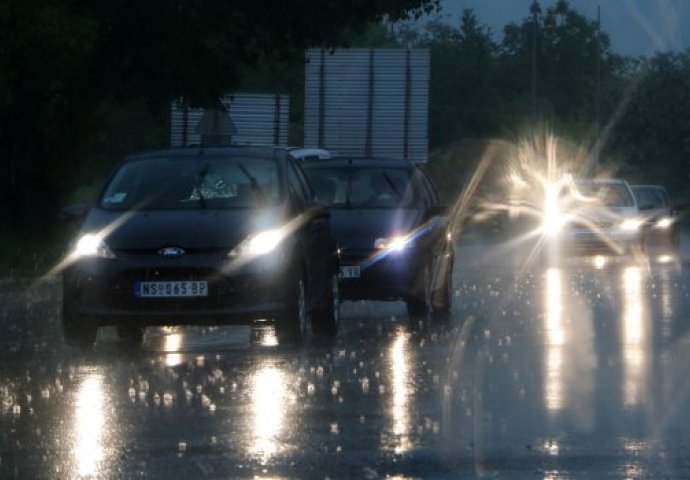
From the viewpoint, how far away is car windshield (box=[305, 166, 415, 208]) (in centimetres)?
1952

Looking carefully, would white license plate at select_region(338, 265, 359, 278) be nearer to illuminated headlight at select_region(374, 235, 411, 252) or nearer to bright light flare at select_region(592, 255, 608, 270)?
illuminated headlight at select_region(374, 235, 411, 252)

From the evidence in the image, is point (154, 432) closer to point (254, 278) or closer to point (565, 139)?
point (254, 278)

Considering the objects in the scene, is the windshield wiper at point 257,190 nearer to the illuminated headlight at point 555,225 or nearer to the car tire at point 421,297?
the car tire at point 421,297

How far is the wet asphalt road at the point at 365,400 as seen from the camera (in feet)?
29.3

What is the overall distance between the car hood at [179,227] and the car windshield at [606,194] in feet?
73.6

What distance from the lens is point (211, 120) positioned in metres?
37.7

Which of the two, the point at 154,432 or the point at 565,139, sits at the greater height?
the point at 565,139


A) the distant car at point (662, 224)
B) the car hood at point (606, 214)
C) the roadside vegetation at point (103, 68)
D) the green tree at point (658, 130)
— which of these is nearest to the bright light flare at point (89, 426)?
the roadside vegetation at point (103, 68)

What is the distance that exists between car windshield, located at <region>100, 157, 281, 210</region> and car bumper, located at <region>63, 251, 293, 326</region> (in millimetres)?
896

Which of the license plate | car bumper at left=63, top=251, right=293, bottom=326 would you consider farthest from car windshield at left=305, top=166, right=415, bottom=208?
the license plate

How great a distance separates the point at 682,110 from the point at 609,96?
8.81 metres

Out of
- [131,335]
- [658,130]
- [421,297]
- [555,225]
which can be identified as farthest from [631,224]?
[658,130]

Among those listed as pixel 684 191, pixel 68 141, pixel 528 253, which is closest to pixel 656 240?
pixel 528 253

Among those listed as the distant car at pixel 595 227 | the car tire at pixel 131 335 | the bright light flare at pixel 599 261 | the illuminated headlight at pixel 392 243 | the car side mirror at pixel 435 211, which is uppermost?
the distant car at pixel 595 227
